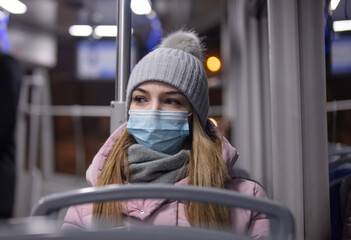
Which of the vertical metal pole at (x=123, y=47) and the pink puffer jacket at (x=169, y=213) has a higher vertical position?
the vertical metal pole at (x=123, y=47)

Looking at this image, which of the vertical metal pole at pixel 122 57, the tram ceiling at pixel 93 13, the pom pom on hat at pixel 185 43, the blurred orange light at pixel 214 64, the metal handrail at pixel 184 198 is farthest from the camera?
the blurred orange light at pixel 214 64

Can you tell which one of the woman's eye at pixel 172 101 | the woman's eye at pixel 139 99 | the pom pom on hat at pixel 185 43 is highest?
the pom pom on hat at pixel 185 43

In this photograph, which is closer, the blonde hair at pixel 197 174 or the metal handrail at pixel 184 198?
the metal handrail at pixel 184 198

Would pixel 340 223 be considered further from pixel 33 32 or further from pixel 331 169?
pixel 33 32

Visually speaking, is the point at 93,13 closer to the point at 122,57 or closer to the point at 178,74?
the point at 122,57

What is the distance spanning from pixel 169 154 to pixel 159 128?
5.4 inches

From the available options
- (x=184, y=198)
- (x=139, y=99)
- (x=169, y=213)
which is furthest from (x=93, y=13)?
(x=184, y=198)

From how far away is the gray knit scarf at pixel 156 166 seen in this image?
1380 mm

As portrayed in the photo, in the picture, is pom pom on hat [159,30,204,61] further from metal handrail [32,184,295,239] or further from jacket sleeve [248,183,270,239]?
metal handrail [32,184,295,239]

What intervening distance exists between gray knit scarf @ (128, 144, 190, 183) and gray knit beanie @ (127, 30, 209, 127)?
0.69ft

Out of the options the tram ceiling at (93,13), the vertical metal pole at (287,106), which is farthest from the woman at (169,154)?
the tram ceiling at (93,13)

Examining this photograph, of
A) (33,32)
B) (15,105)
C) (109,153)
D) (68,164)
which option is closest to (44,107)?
(33,32)

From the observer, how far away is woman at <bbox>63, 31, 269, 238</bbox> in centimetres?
131

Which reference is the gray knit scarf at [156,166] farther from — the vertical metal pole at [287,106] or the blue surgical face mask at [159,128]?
the vertical metal pole at [287,106]
